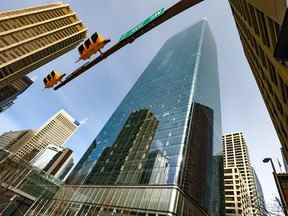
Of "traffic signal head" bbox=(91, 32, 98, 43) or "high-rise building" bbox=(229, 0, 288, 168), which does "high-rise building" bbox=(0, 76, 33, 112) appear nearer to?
"traffic signal head" bbox=(91, 32, 98, 43)

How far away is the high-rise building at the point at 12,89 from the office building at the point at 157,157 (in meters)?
69.2

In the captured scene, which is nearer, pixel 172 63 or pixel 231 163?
pixel 172 63

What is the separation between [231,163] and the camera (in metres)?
130

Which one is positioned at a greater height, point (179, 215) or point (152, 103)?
point (152, 103)

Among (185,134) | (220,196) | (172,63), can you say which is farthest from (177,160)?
(172,63)

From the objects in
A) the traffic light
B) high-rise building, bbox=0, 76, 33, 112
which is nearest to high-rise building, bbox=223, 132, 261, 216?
the traffic light

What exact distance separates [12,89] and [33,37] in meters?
43.5

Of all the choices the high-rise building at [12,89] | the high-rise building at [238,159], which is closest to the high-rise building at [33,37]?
the high-rise building at [12,89]

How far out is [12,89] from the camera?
109m

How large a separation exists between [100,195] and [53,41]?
79326 millimetres

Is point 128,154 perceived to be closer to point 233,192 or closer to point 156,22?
point 156,22

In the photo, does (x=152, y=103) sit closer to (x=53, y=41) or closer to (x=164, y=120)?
(x=164, y=120)

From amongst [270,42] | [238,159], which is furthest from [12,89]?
[238,159]

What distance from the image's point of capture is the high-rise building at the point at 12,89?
337ft
